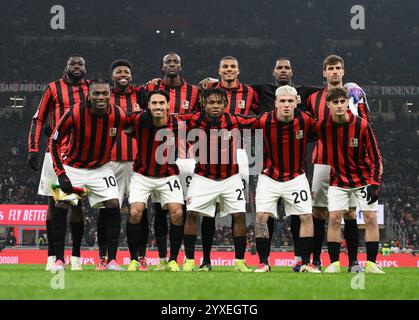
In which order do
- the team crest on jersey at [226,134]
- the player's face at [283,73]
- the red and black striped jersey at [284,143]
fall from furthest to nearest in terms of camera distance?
the player's face at [283,73]
the team crest on jersey at [226,134]
the red and black striped jersey at [284,143]

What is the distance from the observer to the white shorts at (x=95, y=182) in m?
7.48

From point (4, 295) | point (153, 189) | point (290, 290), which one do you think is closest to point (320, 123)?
point (153, 189)

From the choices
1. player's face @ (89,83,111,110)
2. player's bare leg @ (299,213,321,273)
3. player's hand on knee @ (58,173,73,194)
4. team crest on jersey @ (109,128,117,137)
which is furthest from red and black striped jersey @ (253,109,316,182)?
player's hand on knee @ (58,173,73,194)

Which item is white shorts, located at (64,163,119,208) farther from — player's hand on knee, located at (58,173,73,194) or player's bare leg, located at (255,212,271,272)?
player's bare leg, located at (255,212,271,272)

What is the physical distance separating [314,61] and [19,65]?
42.2ft

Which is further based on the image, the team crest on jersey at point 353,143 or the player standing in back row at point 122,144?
the player standing in back row at point 122,144

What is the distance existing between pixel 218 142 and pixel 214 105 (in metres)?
0.40

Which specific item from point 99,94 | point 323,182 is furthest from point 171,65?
point 323,182

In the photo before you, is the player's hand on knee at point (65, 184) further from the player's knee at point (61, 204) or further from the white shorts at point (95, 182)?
the white shorts at point (95, 182)

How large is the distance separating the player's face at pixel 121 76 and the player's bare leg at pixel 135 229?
1.51 m

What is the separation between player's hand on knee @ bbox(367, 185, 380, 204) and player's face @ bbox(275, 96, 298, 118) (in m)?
1.07

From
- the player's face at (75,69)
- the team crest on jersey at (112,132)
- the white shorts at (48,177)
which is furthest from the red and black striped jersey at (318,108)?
the white shorts at (48,177)
